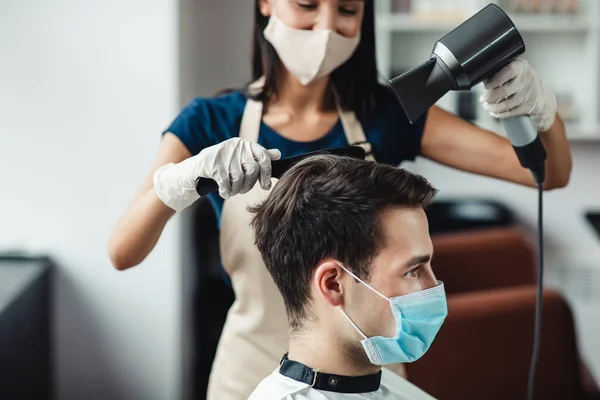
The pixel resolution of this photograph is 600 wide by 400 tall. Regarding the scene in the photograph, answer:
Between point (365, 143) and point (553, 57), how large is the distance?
2554 mm

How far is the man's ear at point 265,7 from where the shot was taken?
1.62 m

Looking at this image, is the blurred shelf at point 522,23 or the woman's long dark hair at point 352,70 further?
the blurred shelf at point 522,23

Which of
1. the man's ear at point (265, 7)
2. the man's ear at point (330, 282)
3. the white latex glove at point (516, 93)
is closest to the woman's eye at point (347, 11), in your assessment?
the man's ear at point (265, 7)

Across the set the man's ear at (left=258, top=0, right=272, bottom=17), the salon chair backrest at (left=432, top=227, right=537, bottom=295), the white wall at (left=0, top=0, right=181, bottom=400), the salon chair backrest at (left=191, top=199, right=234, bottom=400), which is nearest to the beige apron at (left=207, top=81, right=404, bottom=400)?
the man's ear at (left=258, top=0, right=272, bottom=17)

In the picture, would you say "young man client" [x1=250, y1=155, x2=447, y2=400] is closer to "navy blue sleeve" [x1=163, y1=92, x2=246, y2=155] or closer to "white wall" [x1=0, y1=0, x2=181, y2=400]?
"navy blue sleeve" [x1=163, y1=92, x2=246, y2=155]

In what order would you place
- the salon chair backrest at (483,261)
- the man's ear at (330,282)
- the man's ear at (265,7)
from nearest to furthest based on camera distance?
the man's ear at (330,282), the man's ear at (265,7), the salon chair backrest at (483,261)

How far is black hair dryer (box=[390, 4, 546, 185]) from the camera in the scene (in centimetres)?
119

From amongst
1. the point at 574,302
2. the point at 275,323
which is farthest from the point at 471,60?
the point at 574,302

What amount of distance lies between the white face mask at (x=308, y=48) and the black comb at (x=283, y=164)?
0.30 metres

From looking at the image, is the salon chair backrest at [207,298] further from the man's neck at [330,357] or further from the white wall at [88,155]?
the man's neck at [330,357]

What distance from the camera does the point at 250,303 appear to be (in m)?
1.64

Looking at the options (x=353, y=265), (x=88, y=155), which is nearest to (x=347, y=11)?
(x=353, y=265)

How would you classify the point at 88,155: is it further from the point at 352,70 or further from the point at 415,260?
the point at 415,260

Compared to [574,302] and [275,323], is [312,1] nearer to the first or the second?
[275,323]
